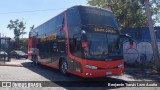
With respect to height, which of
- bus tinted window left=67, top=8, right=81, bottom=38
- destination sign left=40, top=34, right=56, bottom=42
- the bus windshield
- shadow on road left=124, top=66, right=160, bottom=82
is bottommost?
shadow on road left=124, top=66, right=160, bottom=82

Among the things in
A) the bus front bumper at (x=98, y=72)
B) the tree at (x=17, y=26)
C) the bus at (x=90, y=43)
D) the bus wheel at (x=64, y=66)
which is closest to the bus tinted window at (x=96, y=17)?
the bus at (x=90, y=43)

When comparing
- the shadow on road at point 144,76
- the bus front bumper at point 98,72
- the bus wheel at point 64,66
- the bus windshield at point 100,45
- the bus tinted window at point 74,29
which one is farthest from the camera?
the bus wheel at point 64,66

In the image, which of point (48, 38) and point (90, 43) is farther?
point (48, 38)

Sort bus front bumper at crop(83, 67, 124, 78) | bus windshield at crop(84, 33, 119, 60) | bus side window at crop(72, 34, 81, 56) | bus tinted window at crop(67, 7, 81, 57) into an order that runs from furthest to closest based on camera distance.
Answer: bus tinted window at crop(67, 7, 81, 57), bus side window at crop(72, 34, 81, 56), bus windshield at crop(84, 33, 119, 60), bus front bumper at crop(83, 67, 124, 78)

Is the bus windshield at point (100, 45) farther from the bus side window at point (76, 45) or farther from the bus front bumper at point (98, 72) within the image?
the bus front bumper at point (98, 72)

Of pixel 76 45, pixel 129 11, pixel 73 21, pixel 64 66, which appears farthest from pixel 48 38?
pixel 129 11

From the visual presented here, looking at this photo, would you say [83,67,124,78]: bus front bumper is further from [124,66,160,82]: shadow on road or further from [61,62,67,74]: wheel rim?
[61,62,67,74]: wheel rim

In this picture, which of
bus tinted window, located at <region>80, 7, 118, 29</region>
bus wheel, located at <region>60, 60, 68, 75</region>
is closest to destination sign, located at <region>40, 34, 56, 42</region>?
bus wheel, located at <region>60, 60, 68, 75</region>

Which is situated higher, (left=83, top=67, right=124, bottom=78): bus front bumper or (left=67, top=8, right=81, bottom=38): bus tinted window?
(left=67, top=8, right=81, bottom=38): bus tinted window

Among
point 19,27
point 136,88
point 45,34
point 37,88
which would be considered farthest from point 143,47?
point 19,27

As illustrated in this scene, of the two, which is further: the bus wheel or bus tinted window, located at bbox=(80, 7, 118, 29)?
the bus wheel

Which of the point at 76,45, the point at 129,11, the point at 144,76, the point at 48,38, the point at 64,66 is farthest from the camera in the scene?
Result: the point at 129,11

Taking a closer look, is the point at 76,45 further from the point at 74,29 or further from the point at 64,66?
the point at 64,66

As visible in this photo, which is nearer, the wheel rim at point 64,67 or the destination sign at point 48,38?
the wheel rim at point 64,67
